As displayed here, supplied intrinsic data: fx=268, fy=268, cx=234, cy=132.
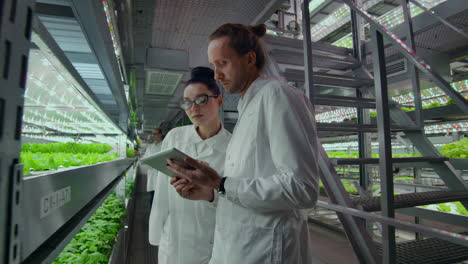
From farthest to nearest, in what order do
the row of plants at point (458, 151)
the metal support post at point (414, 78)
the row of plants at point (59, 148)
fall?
the row of plants at point (458, 151) < the metal support post at point (414, 78) < the row of plants at point (59, 148)

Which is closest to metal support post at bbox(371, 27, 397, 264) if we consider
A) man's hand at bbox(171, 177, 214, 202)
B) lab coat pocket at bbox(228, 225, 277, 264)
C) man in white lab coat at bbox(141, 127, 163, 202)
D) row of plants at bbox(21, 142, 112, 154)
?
lab coat pocket at bbox(228, 225, 277, 264)

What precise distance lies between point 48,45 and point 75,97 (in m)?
0.72

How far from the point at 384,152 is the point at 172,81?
435cm

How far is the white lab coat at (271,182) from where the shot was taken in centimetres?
99

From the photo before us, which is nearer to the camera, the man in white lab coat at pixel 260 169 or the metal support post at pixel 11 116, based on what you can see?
the metal support post at pixel 11 116

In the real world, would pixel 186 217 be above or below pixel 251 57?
below

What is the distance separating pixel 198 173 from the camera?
1097mm

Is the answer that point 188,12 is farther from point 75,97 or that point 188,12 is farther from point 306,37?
point 75,97

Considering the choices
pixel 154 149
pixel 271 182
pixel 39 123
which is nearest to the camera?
pixel 271 182

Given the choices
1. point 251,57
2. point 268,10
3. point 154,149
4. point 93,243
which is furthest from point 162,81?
point 251,57

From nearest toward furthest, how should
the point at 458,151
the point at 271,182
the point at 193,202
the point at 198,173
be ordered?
the point at 271,182, the point at 198,173, the point at 193,202, the point at 458,151

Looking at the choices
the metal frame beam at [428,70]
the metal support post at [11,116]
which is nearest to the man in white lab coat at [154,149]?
the metal frame beam at [428,70]

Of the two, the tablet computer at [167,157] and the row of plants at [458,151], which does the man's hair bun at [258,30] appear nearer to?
the tablet computer at [167,157]

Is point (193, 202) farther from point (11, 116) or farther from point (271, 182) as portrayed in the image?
point (11, 116)
